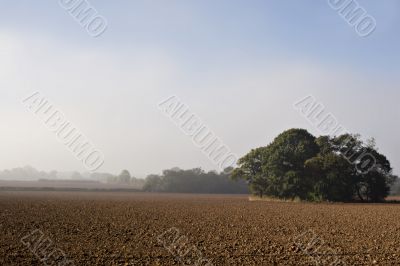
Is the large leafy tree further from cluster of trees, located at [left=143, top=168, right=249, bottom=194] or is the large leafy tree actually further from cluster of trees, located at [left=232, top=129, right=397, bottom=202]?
cluster of trees, located at [left=143, top=168, right=249, bottom=194]

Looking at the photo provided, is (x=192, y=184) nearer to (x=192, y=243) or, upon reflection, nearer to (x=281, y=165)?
(x=281, y=165)

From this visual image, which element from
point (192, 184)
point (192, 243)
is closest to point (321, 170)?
point (192, 243)

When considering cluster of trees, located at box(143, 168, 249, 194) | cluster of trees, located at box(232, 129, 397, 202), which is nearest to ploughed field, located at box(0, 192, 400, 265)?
cluster of trees, located at box(232, 129, 397, 202)

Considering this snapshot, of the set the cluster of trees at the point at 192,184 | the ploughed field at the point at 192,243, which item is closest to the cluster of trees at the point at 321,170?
the ploughed field at the point at 192,243

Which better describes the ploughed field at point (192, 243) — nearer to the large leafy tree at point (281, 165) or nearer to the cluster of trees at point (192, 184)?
the large leafy tree at point (281, 165)

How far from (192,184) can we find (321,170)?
75024mm

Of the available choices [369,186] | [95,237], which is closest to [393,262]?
[95,237]

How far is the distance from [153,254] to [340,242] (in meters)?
9.08

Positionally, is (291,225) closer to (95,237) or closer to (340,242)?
(340,242)

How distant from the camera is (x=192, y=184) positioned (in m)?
133

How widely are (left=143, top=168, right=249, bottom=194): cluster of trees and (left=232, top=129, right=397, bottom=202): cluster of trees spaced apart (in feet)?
205

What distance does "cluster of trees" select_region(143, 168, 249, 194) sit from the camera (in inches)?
5113

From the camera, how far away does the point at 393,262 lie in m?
15.2

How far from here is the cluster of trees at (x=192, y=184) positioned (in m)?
130
